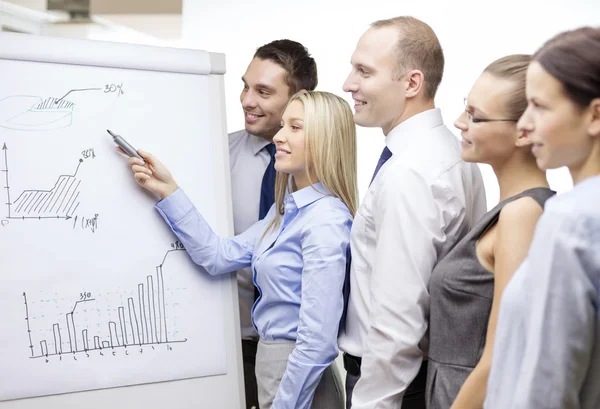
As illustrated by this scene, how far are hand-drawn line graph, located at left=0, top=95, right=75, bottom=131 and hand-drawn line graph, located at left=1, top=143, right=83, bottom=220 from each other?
0.07 m

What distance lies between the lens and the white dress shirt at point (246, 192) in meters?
2.24

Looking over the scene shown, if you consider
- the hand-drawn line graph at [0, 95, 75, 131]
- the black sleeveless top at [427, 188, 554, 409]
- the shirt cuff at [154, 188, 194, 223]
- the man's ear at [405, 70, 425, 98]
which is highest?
the man's ear at [405, 70, 425, 98]

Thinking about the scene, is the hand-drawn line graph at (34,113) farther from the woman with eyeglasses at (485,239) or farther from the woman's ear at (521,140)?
the woman's ear at (521,140)

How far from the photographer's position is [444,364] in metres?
1.45

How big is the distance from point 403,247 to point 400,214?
0.07 m

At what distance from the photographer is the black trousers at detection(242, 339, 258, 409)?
226 cm

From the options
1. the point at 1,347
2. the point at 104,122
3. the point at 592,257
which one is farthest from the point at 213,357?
the point at 592,257

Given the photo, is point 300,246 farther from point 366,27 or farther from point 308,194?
point 366,27

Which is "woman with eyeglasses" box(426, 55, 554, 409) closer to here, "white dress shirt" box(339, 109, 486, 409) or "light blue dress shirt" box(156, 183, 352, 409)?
"white dress shirt" box(339, 109, 486, 409)

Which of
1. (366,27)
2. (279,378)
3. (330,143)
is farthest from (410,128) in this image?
(366,27)

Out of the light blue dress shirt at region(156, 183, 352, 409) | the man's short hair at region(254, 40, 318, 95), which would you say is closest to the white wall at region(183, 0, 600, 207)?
the man's short hair at region(254, 40, 318, 95)

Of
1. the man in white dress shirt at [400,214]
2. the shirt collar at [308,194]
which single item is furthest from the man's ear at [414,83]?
the shirt collar at [308,194]

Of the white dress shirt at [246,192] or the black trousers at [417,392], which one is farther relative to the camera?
the white dress shirt at [246,192]

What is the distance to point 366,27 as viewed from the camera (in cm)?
318
